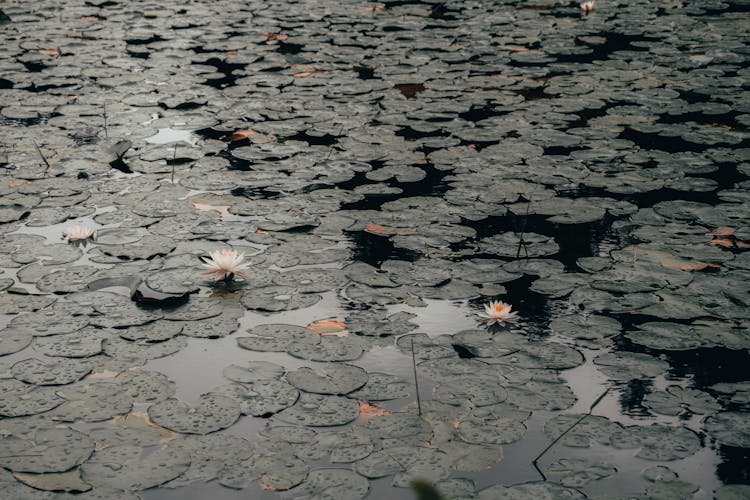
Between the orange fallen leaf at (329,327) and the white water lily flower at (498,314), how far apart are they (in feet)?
1.55

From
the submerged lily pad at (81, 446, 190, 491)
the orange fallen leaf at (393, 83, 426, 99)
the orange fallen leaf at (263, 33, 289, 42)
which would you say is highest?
the orange fallen leaf at (263, 33, 289, 42)

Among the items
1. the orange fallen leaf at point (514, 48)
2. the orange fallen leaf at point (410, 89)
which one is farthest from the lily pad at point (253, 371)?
the orange fallen leaf at point (514, 48)

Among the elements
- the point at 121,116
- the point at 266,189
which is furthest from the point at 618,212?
the point at 121,116

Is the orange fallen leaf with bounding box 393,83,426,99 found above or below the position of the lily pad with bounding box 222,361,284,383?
above

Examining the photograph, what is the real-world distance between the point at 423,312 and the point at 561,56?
12.2ft

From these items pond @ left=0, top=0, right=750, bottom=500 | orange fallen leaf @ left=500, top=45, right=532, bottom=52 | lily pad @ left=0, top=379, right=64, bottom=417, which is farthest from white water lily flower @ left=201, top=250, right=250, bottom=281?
orange fallen leaf @ left=500, top=45, right=532, bottom=52

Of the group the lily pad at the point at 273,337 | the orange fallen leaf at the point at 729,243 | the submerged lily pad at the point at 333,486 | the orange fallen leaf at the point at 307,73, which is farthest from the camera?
the orange fallen leaf at the point at 307,73

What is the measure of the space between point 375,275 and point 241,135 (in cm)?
178

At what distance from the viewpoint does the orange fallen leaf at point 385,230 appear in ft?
11.9

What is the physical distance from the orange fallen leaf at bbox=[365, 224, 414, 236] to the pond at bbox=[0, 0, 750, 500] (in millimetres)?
17

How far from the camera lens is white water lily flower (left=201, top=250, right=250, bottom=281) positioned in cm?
320

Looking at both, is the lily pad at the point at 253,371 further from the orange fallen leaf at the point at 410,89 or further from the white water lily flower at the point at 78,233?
the orange fallen leaf at the point at 410,89

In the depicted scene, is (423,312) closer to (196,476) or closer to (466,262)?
(466,262)

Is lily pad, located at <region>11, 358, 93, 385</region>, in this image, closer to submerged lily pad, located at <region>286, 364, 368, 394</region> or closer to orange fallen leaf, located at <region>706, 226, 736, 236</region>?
submerged lily pad, located at <region>286, 364, 368, 394</region>
